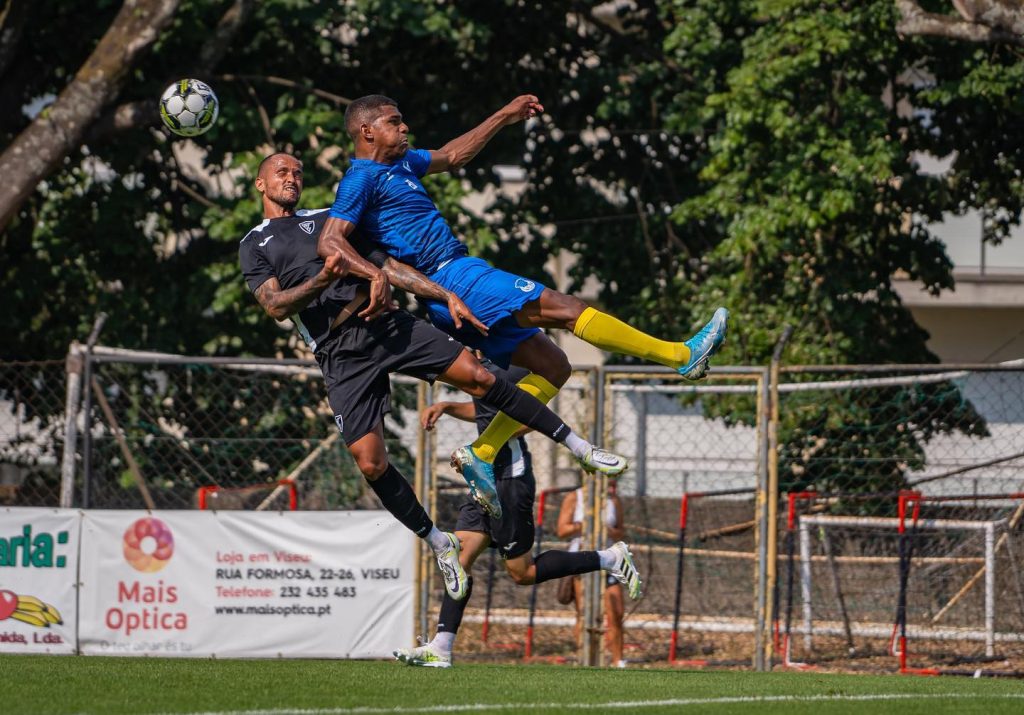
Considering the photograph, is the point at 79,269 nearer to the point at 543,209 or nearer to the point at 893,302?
the point at 543,209

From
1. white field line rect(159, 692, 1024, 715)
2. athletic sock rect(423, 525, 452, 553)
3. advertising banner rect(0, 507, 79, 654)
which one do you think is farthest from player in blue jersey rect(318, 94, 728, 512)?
advertising banner rect(0, 507, 79, 654)

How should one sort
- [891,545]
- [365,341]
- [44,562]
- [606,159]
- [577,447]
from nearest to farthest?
[577,447] → [365,341] → [44,562] → [891,545] → [606,159]

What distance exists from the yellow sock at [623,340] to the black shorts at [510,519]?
1420mm

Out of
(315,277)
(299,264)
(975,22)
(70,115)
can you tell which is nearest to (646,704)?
(315,277)

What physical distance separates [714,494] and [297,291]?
5806 mm

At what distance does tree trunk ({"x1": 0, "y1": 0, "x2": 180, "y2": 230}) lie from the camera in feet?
46.8

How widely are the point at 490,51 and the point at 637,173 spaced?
2300 millimetres

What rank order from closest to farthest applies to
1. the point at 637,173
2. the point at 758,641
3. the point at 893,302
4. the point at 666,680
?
the point at 666,680, the point at 758,641, the point at 893,302, the point at 637,173

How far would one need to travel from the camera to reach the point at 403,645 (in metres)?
10.8

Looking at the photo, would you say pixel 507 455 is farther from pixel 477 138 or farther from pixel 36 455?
pixel 36 455

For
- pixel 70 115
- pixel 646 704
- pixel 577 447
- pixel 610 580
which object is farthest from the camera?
pixel 70 115

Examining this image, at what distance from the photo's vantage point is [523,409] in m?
7.58

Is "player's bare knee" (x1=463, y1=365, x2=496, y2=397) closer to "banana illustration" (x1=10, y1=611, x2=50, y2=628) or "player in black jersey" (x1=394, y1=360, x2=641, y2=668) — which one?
"player in black jersey" (x1=394, y1=360, x2=641, y2=668)

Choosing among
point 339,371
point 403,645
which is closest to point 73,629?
point 403,645
